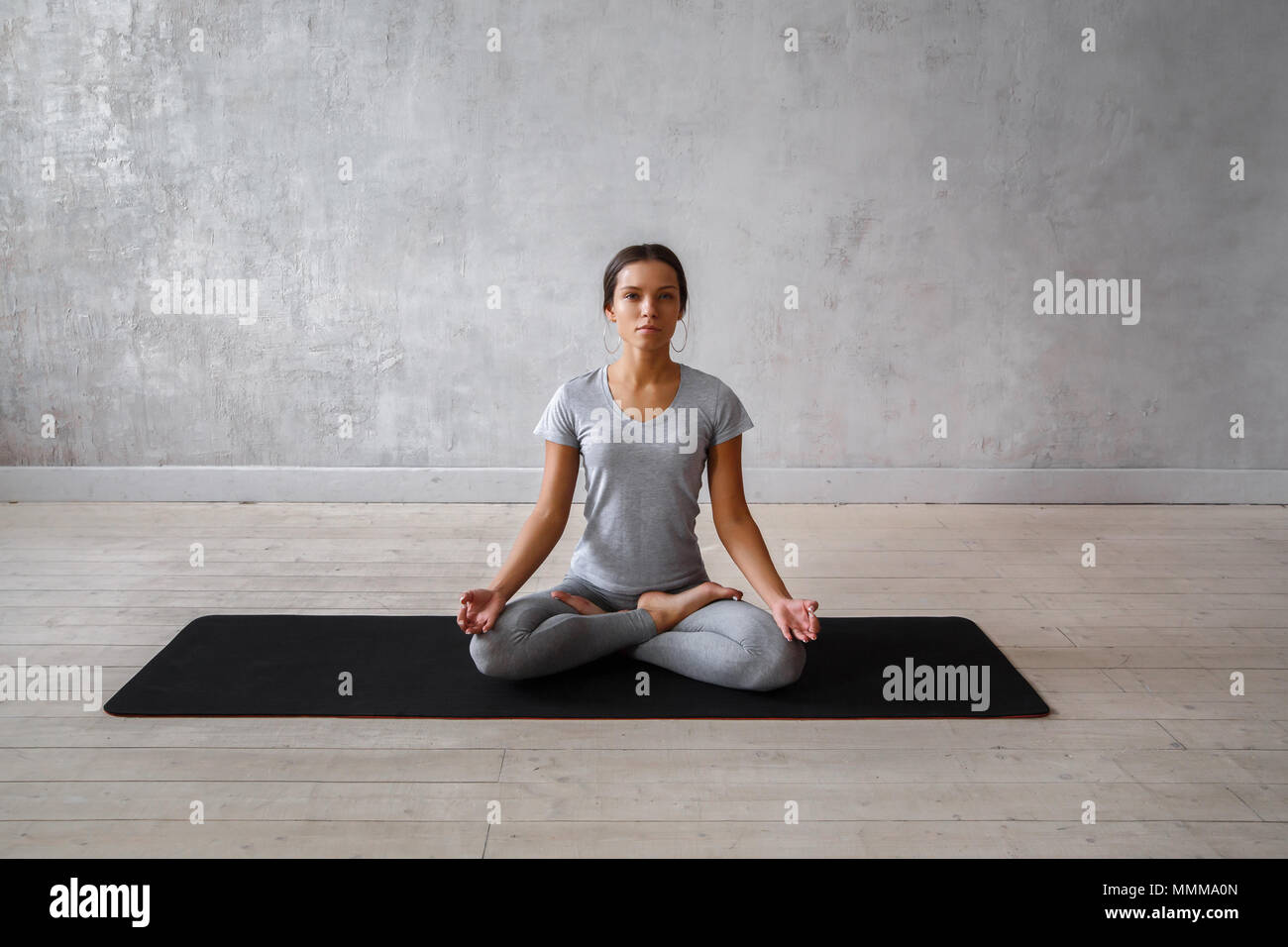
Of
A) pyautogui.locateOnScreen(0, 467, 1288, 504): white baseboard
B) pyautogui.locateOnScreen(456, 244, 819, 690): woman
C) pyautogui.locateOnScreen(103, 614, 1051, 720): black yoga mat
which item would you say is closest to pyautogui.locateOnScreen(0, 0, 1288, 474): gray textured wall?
pyautogui.locateOnScreen(0, 467, 1288, 504): white baseboard

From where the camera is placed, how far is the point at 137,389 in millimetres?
3977

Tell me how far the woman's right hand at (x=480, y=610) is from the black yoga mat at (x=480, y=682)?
6.4 inches

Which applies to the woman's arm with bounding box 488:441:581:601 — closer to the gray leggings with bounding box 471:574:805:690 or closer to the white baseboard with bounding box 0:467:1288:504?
the gray leggings with bounding box 471:574:805:690

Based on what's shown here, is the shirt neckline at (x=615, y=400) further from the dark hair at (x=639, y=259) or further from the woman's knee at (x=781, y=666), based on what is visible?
the woman's knee at (x=781, y=666)

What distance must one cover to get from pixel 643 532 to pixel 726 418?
31 centimetres

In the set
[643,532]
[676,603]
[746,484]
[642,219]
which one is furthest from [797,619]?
[642,219]

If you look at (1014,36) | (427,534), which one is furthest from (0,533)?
(1014,36)

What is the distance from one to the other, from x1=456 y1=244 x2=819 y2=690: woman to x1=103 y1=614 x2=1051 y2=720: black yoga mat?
6 centimetres

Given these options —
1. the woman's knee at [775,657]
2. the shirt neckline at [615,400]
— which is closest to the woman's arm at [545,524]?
the shirt neckline at [615,400]

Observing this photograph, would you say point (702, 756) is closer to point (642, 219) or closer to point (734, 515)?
point (734, 515)

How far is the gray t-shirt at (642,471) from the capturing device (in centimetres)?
224

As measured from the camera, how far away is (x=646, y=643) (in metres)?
2.21

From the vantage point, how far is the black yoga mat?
6.82ft

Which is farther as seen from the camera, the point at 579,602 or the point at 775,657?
the point at 579,602
